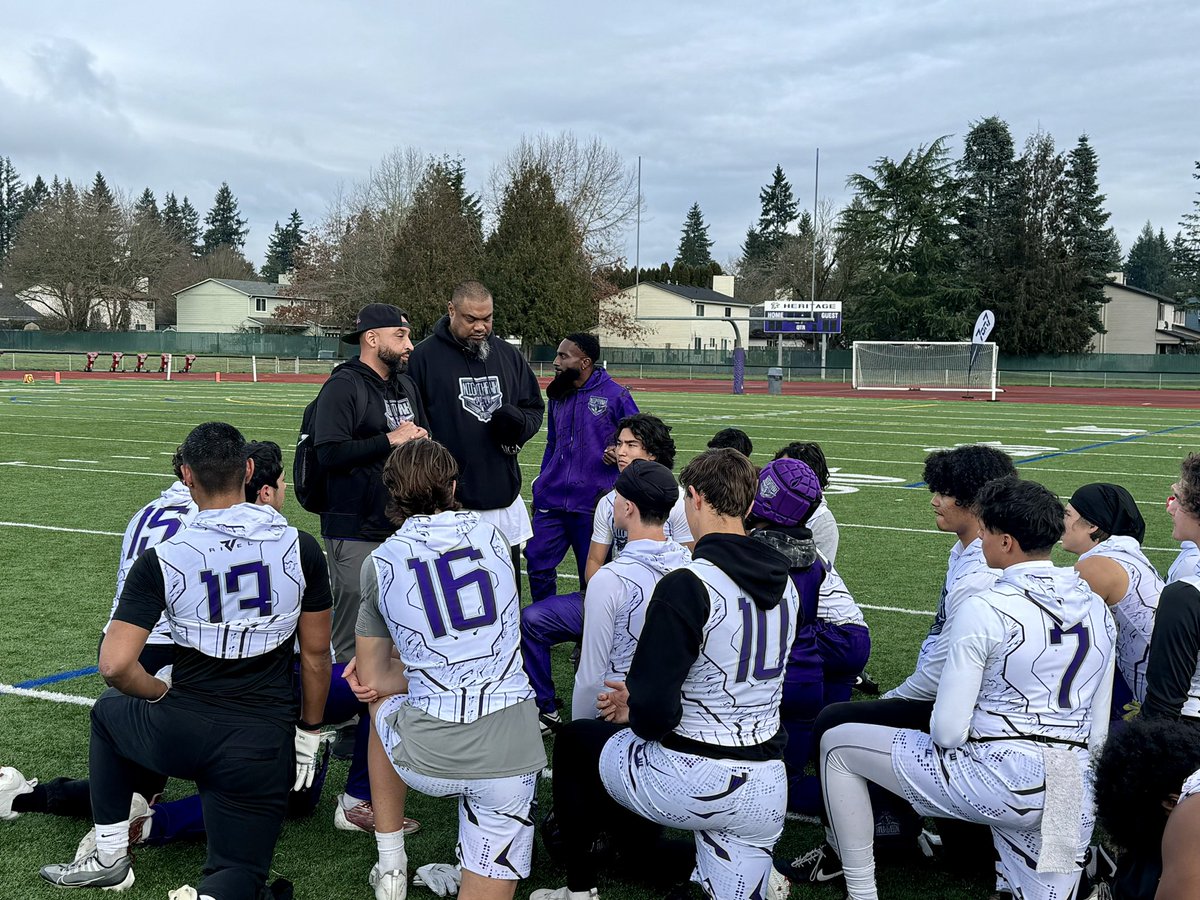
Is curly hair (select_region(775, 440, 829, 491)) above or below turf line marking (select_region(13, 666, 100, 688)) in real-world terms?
above

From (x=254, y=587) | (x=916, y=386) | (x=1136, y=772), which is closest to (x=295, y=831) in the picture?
(x=254, y=587)

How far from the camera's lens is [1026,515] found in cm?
324

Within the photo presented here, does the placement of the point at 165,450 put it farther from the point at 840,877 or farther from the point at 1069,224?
the point at 1069,224

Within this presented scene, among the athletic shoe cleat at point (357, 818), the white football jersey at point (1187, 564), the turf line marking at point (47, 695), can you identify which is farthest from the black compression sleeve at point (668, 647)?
the turf line marking at point (47, 695)

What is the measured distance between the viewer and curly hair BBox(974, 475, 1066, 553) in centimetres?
323

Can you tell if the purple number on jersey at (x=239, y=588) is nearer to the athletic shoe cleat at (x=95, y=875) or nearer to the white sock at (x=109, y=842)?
the white sock at (x=109, y=842)

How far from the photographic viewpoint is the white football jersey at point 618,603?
3.78 meters

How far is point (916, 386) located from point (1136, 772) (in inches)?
1522

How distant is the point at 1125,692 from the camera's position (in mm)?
4336

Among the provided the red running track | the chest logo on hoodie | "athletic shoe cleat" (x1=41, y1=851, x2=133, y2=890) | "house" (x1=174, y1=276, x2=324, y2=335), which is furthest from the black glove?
"house" (x1=174, y1=276, x2=324, y2=335)

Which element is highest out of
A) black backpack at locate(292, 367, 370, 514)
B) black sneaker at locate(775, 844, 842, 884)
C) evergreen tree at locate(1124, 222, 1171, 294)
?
evergreen tree at locate(1124, 222, 1171, 294)

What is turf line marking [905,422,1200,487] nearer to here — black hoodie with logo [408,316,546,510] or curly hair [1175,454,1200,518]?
black hoodie with logo [408,316,546,510]

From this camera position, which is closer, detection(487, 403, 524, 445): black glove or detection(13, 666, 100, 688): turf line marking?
detection(487, 403, 524, 445): black glove

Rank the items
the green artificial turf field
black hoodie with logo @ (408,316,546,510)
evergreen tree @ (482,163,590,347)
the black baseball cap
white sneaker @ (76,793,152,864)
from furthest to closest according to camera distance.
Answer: evergreen tree @ (482,163,590,347), black hoodie with logo @ (408,316,546,510), the black baseball cap, the green artificial turf field, white sneaker @ (76,793,152,864)
